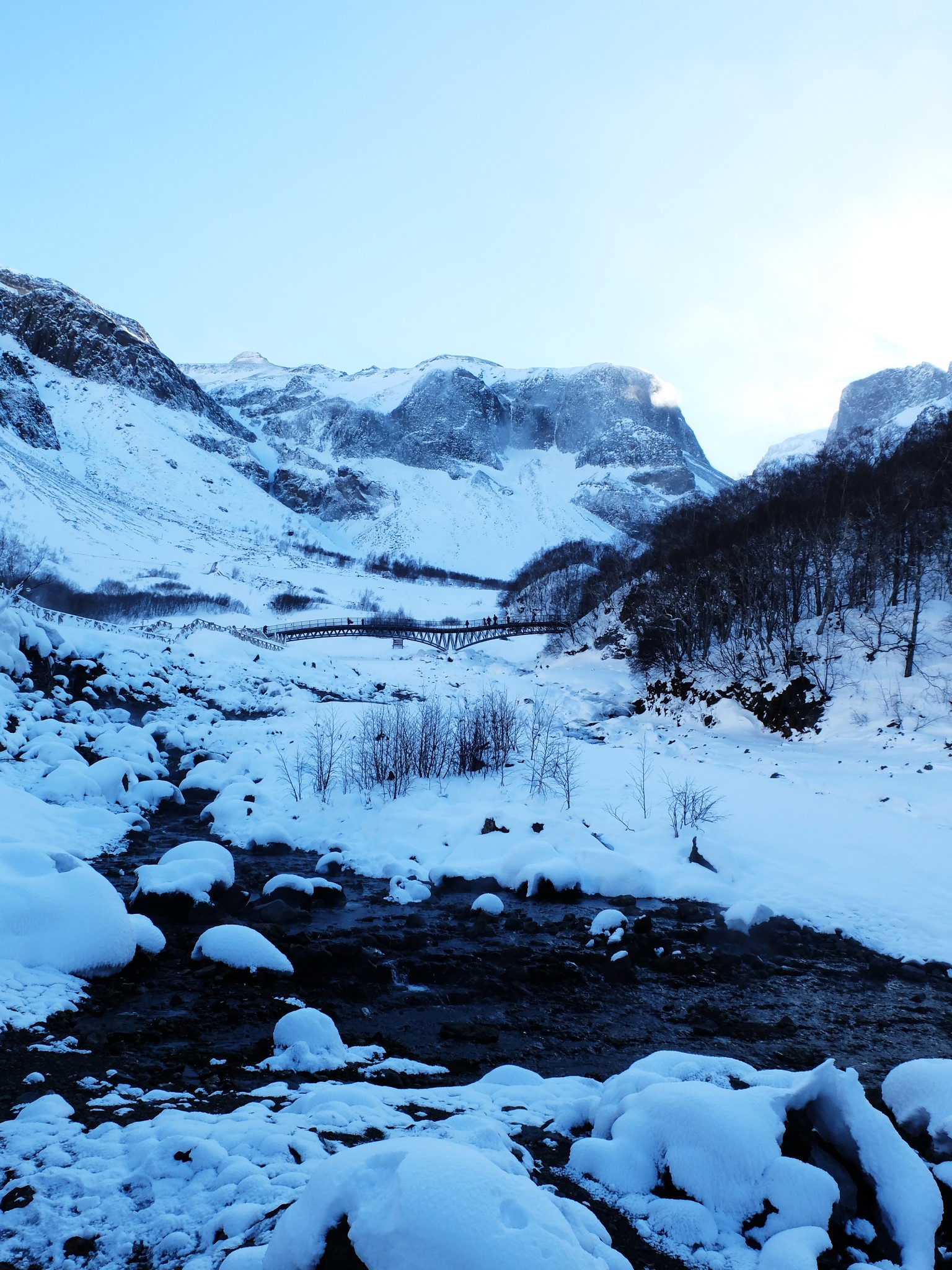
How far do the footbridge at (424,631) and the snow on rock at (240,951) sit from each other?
6082 centimetres

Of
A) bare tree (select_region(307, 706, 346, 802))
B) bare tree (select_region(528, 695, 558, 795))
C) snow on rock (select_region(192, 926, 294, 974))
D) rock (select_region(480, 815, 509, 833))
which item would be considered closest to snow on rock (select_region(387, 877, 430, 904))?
rock (select_region(480, 815, 509, 833))

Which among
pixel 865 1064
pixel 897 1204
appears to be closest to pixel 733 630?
pixel 865 1064

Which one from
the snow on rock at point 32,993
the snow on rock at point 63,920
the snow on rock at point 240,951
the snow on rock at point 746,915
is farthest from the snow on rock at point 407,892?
the snow on rock at point 32,993

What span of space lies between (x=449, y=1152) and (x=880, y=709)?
28.4m

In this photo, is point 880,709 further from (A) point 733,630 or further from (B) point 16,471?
(B) point 16,471

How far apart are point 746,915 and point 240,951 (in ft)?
28.0

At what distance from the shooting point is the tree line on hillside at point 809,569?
3341 cm

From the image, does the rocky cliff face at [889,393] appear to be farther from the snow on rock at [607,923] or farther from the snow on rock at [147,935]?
the snow on rock at [147,935]

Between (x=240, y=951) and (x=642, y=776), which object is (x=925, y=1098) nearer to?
(x=240, y=951)

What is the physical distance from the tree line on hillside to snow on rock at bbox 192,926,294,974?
1095 inches

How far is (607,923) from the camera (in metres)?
11.2

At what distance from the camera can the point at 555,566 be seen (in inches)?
4695

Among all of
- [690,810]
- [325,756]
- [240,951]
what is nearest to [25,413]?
[325,756]

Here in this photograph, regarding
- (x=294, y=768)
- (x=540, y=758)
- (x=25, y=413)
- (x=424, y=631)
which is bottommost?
(x=424, y=631)
